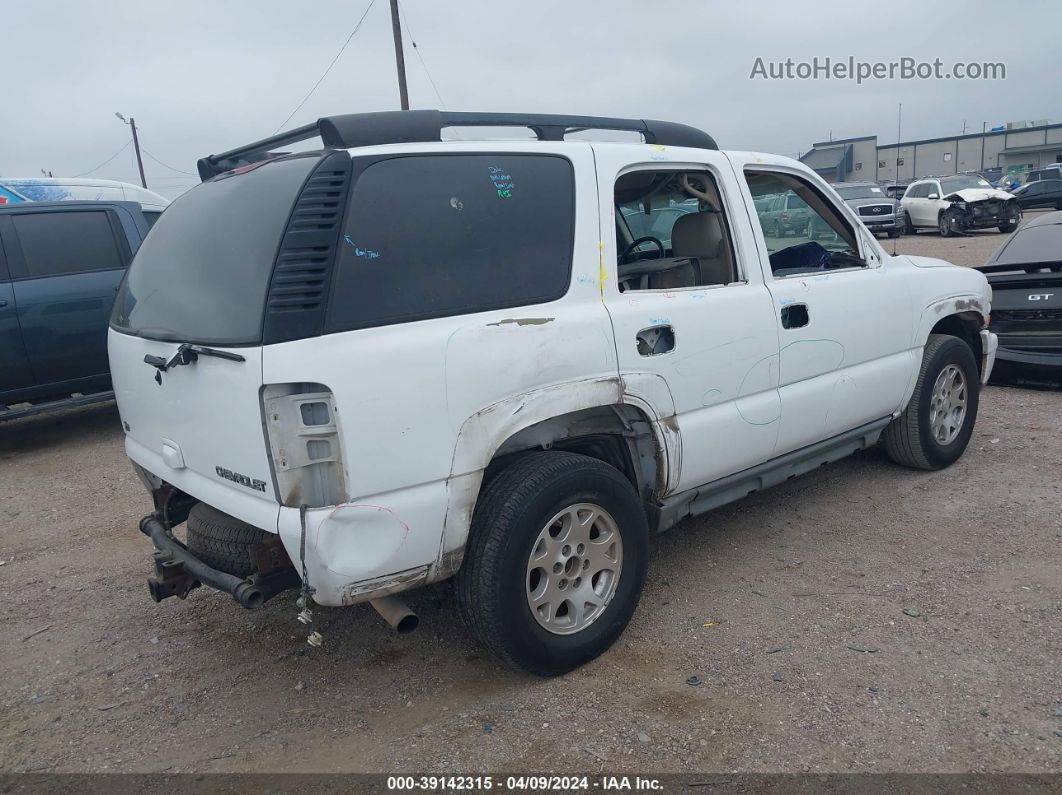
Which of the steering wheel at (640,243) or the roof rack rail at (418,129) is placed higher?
the roof rack rail at (418,129)

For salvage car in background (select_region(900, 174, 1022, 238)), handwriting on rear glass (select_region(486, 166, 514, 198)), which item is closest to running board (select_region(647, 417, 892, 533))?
handwriting on rear glass (select_region(486, 166, 514, 198))

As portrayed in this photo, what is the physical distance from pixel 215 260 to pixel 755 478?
8.28 feet

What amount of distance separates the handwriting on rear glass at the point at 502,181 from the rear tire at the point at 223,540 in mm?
1459

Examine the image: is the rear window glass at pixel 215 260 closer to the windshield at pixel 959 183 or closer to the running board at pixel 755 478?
the running board at pixel 755 478

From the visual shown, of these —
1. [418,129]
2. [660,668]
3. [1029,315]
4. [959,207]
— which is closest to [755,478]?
[660,668]

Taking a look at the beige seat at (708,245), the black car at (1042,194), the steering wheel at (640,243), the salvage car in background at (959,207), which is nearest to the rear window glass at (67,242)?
the steering wheel at (640,243)

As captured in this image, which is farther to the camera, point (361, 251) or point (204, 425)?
point (204, 425)

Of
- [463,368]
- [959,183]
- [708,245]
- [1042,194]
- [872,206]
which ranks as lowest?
[1042,194]

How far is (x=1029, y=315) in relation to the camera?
21.1ft

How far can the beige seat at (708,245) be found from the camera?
12.3ft

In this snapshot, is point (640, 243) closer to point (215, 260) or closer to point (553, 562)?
point (553, 562)

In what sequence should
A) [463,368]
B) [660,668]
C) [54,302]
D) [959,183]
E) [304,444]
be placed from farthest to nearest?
[959,183]
[54,302]
[660,668]
[463,368]
[304,444]

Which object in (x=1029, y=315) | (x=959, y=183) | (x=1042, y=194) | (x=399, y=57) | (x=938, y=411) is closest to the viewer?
(x=938, y=411)

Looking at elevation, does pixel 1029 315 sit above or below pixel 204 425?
below
